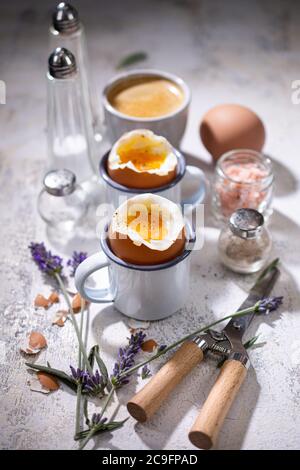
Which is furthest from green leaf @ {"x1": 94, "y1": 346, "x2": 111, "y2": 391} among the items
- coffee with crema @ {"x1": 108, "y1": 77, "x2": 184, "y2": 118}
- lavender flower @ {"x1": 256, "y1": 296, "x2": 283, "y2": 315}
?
coffee with crema @ {"x1": 108, "y1": 77, "x2": 184, "y2": 118}

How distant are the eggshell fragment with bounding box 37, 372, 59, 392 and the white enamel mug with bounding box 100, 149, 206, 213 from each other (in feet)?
1.04

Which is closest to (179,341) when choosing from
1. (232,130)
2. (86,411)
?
(86,411)

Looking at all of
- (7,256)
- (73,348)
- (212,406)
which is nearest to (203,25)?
(7,256)

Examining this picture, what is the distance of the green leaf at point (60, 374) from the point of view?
0.92 meters

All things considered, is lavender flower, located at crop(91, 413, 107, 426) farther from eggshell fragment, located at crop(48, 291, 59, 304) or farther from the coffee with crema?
the coffee with crema

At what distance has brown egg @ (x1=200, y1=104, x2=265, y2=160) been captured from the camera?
1.25 metres

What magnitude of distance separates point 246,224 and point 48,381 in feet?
1.29

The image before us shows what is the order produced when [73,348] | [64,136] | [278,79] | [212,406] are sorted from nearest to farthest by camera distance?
[212,406] < [73,348] < [64,136] < [278,79]

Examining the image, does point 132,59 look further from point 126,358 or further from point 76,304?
point 126,358

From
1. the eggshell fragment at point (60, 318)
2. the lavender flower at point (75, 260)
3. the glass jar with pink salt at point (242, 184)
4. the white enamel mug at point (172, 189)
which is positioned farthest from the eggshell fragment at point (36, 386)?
the glass jar with pink salt at point (242, 184)

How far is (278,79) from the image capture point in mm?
1550

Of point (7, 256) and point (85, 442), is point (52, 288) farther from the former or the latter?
point (85, 442)

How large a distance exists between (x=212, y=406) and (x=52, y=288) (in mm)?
372

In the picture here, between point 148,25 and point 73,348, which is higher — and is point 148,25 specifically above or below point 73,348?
above
